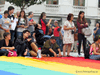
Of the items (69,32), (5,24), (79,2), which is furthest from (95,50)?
(79,2)

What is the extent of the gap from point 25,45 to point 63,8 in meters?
16.6

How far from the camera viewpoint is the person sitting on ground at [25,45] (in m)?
8.50

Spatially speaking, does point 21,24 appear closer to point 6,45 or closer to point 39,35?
point 39,35

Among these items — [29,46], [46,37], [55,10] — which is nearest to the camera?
[29,46]

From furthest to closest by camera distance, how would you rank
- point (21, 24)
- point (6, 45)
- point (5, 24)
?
point (21, 24), point (5, 24), point (6, 45)

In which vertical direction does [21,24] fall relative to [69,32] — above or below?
above

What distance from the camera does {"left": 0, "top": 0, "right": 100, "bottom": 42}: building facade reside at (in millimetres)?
24016

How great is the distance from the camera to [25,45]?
28.0 ft

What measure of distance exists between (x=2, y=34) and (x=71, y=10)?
16410 millimetres

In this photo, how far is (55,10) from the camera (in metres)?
24.4

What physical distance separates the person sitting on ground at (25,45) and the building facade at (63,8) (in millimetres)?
15140

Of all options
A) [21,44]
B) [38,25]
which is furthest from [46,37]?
[21,44]

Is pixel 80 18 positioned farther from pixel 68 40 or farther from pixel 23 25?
pixel 23 25

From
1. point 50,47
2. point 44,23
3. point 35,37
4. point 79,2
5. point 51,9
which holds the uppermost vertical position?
point 79,2
